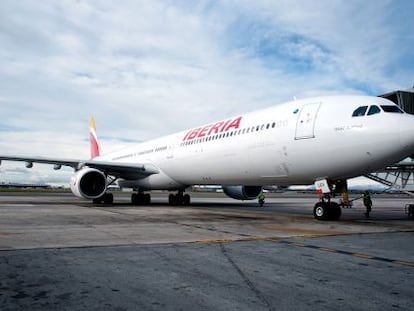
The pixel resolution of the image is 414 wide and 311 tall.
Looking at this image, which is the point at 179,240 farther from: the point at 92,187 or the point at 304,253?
the point at 92,187

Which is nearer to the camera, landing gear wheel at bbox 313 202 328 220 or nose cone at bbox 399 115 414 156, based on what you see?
nose cone at bbox 399 115 414 156

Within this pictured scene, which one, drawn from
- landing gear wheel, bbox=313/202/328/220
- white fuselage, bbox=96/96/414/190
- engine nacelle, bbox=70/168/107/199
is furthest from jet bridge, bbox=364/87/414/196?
engine nacelle, bbox=70/168/107/199

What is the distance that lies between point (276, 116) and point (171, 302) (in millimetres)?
9646

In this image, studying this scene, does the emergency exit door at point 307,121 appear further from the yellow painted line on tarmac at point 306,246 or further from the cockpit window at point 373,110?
the yellow painted line on tarmac at point 306,246

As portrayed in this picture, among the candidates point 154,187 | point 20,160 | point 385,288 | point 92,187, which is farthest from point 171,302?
point 20,160

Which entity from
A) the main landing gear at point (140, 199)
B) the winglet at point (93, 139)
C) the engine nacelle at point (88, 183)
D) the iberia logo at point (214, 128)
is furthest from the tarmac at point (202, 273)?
the winglet at point (93, 139)

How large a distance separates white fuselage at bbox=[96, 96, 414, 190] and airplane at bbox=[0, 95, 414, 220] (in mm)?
22

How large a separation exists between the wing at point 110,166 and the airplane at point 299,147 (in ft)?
1.74

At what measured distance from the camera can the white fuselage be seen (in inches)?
369

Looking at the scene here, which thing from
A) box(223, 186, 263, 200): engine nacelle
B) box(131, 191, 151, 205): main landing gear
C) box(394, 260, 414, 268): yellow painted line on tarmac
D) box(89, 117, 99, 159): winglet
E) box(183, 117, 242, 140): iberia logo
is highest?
box(89, 117, 99, 159): winglet

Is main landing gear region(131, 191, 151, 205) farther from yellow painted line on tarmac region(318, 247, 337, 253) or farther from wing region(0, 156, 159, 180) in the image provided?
yellow painted line on tarmac region(318, 247, 337, 253)

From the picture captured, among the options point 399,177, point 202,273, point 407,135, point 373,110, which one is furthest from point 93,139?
point 202,273

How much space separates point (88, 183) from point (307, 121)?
11.2 m

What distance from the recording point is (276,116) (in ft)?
39.4
